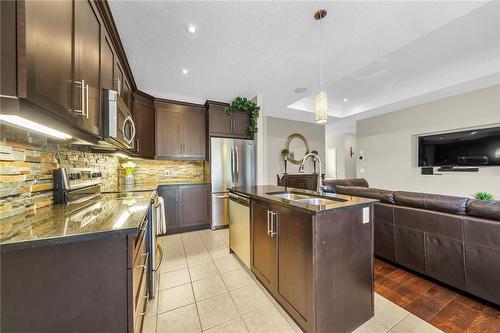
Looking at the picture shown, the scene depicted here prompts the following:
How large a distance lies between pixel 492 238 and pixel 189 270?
9.22 ft

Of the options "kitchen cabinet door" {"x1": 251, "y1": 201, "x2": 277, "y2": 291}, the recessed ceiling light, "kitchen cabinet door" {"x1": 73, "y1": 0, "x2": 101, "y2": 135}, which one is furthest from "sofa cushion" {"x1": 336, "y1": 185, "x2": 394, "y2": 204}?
"kitchen cabinet door" {"x1": 73, "y1": 0, "x2": 101, "y2": 135}

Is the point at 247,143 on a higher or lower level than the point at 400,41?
lower

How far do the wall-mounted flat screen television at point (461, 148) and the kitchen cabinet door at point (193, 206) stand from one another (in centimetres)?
491

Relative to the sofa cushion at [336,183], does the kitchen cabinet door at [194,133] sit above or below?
above

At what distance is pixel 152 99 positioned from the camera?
3.53 meters

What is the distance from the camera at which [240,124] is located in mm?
4023

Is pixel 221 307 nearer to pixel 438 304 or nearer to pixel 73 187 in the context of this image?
pixel 73 187

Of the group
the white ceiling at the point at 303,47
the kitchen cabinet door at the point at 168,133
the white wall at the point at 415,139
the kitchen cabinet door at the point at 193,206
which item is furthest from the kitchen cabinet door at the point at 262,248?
the white wall at the point at 415,139

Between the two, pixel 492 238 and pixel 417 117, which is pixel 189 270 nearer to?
pixel 492 238

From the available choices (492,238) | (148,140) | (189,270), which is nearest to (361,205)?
(492,238)

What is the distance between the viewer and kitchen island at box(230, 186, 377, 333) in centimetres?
126

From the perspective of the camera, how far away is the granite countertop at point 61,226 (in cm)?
77

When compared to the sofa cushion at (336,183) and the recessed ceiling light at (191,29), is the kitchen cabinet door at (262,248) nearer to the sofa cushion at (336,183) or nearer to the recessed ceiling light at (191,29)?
the sofa cushion at (336,183)

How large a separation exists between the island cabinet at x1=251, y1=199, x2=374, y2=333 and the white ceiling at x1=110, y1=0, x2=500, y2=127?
1814 millimetres
